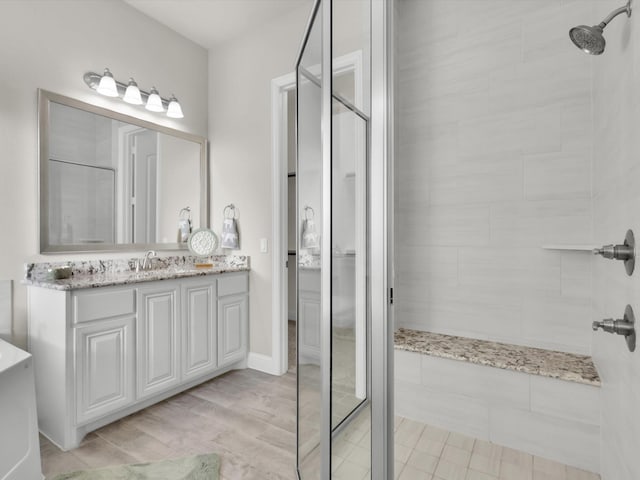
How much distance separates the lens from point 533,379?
1.67m

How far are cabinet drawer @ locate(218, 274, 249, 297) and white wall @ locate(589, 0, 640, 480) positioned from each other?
227 centimetres

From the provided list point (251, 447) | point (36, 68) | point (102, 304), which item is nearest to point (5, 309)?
point (102, 304)

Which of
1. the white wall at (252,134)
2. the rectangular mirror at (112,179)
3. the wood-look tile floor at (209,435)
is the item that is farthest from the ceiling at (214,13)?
the wood-look tile floor at (209,435)

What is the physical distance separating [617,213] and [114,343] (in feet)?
7.91

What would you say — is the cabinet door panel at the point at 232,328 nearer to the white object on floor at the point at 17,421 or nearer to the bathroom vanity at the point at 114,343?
the bathroom vanity at the point at 114,343

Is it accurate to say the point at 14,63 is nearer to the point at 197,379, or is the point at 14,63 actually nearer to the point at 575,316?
the point at 197,379

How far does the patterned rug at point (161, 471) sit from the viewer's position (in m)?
1.51

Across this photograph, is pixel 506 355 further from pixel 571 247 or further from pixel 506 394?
pixel 571 247

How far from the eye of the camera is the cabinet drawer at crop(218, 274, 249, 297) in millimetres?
2609

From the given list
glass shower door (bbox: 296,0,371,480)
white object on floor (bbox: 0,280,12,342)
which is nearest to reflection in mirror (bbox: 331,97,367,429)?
glass shower door (bbox: 296,0,371,480)

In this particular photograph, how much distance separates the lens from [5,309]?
1902 millimetres

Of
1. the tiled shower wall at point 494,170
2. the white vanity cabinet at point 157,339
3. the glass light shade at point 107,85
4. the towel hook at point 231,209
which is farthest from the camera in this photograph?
the towel hook at point 231,209

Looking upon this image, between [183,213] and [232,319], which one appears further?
[183,213]

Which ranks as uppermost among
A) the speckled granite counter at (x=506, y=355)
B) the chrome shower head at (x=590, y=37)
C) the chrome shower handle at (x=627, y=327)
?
the chrome shower head at (x=590, y=37)
